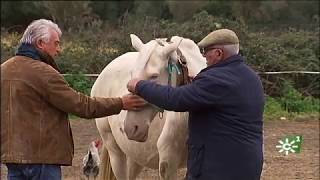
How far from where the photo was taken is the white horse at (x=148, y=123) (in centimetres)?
362

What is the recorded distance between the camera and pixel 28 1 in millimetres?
37969

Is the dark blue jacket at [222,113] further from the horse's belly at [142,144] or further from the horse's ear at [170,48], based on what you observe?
the horse's belly at [142,144]

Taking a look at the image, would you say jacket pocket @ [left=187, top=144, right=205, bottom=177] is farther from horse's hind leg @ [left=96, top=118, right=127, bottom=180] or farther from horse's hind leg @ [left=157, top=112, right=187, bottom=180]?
horse's hind leg @ [left=96, top=118, right=127, bottom=180]

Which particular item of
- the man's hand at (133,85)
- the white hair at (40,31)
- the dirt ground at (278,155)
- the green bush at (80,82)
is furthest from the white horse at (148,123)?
the green bush at (80,82)

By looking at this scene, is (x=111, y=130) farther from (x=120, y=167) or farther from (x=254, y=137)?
(x=254, y=137)

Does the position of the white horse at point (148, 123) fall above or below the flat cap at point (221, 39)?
below

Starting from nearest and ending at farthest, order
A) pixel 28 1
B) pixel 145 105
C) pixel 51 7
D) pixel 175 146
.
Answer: pixel 145 105, pixel 175 146, pixel 51 7, pixel 28 1

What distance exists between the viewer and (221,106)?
131 inches

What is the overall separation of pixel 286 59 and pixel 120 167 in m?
9.23

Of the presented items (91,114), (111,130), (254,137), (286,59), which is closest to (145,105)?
(91,114)

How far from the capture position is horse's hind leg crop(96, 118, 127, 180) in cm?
568

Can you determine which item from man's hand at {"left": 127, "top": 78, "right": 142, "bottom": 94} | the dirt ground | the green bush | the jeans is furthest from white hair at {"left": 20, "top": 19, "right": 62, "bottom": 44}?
the green bush

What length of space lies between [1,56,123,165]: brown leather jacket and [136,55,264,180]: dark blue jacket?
450 millimetres

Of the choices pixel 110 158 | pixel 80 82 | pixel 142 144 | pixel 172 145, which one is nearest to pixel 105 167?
pixel 110 158
